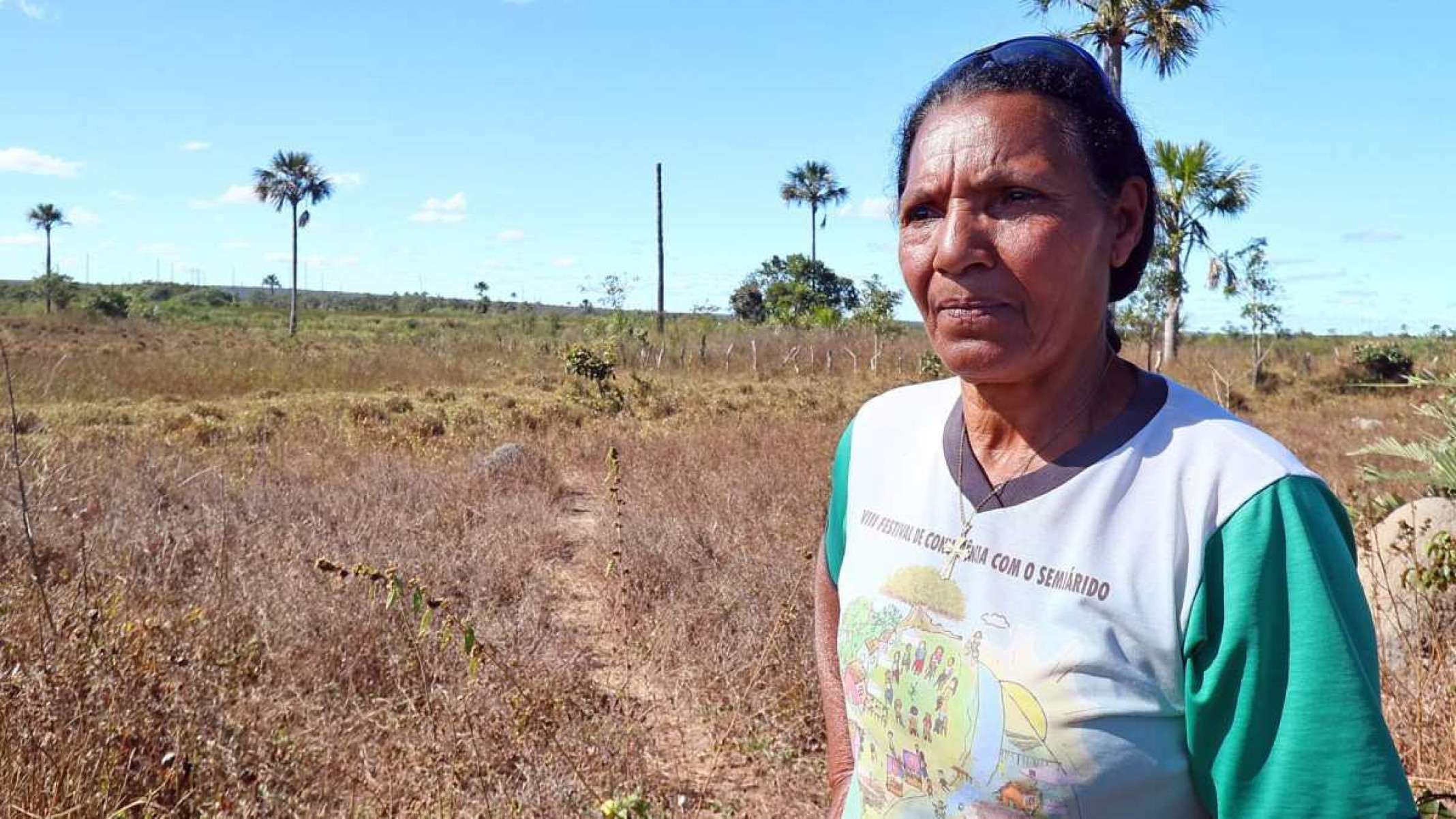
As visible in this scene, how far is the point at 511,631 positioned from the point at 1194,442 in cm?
352

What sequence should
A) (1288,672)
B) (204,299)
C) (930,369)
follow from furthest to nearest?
(204,299) < (930,369) < (1288,672)

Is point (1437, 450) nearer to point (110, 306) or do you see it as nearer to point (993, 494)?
point (993, 494)

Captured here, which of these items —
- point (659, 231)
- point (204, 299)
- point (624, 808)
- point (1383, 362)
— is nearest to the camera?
point (624, 808)

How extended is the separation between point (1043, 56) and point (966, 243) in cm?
25

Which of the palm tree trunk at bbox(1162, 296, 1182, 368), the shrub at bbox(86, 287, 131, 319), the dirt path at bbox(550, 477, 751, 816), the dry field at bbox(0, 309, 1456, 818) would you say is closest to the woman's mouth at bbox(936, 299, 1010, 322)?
the dry field at bbox(0, 309, 1456, 818)

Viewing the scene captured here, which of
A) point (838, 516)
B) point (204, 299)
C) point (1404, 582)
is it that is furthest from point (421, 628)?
point (204, 299)

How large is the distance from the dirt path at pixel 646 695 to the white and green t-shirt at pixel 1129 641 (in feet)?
6.95

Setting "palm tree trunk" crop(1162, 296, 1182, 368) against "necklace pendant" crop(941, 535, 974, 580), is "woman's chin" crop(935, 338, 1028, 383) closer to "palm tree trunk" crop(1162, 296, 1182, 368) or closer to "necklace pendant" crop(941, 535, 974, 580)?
"necklace pendant" crop(941, 535, 974, 580)

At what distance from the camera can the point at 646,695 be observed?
3.83m

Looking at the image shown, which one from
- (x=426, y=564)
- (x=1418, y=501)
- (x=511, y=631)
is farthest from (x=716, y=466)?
(x=1418, y=501)

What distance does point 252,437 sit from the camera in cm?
1034

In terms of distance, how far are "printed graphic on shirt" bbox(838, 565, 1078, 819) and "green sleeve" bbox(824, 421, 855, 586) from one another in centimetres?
19

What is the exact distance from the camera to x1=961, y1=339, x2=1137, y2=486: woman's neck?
109 centimetres

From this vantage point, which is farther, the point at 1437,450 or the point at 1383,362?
the point at 1383,362
